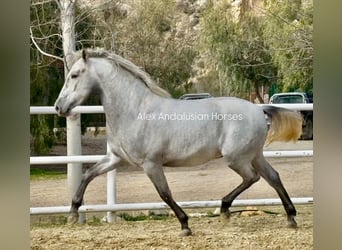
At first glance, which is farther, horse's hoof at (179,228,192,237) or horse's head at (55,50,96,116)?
horse's hoof at (179,228,192,237)

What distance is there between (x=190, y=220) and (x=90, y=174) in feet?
2.59

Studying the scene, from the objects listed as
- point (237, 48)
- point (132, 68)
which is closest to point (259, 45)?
point (237, 48)

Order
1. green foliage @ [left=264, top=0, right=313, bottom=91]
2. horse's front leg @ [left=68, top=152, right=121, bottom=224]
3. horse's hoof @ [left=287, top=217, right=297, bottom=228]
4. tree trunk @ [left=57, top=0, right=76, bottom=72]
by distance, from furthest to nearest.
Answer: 1. horse's hoof @ [left=287, top=217, right=297, bottom=228]
2. green foliage @ [left=264, top=0, right=313, bottom=91]
3. horse's front leg @ [left=68, top=152, right=121, bottom=224]
4. tree trunk @ [left=57, top=0, right=76, bottom=72]

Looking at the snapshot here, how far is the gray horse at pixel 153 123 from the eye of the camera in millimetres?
4027

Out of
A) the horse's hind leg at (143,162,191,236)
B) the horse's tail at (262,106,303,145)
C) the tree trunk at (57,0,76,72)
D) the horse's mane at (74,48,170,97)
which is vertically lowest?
the horse's hind leg at (143,162,191,236)

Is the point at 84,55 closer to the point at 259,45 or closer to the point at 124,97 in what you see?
the point at 124,97

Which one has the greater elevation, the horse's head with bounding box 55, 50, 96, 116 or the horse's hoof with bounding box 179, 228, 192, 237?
the horse's head with bounding box 55, 50, 96, 116

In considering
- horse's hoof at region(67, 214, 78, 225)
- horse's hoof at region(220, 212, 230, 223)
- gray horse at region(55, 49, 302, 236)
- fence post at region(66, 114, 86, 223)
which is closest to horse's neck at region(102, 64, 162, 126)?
gray horse at region(55, 49, 302, 236)

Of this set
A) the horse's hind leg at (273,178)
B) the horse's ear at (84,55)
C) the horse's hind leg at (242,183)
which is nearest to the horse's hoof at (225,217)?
the horse's hind leg at (242,183)

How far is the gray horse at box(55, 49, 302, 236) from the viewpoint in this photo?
403 cm

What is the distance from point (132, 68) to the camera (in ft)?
13.3

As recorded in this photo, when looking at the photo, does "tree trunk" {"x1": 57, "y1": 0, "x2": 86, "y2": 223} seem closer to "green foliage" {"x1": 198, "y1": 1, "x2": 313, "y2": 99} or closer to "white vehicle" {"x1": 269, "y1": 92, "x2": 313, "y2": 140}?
"green foliage" {"x1": 198, "y1": 1, "x2": 313, "y2": 99}

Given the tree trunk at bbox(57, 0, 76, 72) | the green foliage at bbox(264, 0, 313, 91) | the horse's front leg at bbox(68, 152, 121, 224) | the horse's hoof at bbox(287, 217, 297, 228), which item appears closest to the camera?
the tree trunk at bbox(57, 0, 76, 72)
